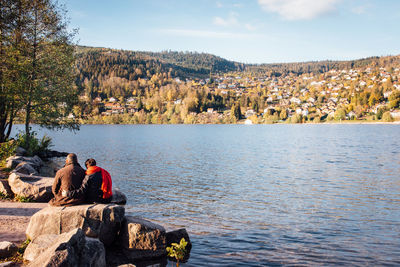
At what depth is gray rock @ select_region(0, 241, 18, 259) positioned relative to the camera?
27.5ft

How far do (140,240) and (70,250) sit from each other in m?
3.46

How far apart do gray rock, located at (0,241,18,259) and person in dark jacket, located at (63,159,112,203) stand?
2.09 m

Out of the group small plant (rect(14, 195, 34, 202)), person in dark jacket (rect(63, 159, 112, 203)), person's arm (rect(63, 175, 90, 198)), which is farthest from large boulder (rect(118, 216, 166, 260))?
small plant (rect(14, 195, 34, 202))

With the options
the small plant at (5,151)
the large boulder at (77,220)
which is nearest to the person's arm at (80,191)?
the large boulder at (77,220)

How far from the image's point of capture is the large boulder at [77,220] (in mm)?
9297

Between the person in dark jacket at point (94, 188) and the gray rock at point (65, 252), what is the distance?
295 cm

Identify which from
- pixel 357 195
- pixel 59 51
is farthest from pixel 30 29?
pixel 357 195

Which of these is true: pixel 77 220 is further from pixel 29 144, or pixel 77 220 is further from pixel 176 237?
pixel 29 144

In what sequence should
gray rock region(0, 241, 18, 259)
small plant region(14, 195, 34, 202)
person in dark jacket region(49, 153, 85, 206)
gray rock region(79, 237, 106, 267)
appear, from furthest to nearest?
small plant region(14, 195, 34, 202)
person in dark jacket region(49, 153, 85, 206)
gray rock region(0, 241, 18, 259)
gray rock region(79, 237, 106, 267)

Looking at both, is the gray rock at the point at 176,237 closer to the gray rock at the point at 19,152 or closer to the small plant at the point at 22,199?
the small plant at the point at 22,199

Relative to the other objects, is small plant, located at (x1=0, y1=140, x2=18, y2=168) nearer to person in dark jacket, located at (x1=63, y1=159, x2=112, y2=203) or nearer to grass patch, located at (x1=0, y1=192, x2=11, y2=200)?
grass patch, located at (x1=0, y1=192, x2=11, y2=200)

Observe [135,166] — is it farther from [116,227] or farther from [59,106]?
[116,227]

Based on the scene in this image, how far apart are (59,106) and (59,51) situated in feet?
17.4

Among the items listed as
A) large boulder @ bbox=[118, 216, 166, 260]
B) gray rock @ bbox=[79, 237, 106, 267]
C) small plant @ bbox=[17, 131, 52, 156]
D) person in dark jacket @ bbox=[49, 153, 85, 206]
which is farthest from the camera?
small plant @ bbox=[17, 131, 52, 156]
